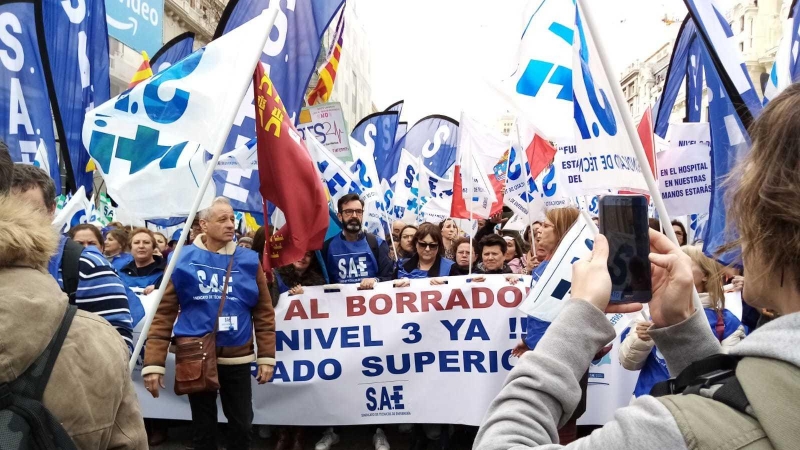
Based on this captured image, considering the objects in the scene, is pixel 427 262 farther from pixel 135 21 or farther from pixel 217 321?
pixel 135 21

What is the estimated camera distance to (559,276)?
378 cm

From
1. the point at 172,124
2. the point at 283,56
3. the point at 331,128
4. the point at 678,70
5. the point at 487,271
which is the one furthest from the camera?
the point at 331,128

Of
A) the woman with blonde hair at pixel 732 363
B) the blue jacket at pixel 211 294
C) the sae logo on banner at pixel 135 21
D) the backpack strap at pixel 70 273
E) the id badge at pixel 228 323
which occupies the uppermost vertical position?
the sae logo on banner at pixel 135 21

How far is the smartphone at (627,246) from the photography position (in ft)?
4.42

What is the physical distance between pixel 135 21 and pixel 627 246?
16.9 ft

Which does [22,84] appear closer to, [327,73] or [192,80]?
[192,80]

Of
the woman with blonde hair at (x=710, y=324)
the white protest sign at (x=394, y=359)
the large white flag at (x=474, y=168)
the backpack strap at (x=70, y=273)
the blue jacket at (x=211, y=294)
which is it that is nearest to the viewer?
the backpack strap at (x=70, y=273)

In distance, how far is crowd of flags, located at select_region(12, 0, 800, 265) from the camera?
365cm

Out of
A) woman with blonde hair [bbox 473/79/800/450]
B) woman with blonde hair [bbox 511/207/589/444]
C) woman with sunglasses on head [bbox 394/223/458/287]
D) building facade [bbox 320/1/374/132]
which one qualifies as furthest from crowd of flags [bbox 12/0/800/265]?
building facade [bbox 320/1/374/132]

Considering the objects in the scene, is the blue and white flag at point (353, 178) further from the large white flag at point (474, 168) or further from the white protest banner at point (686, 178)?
the white protest banner at point (686, 178)

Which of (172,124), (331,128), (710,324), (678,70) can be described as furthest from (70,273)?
(678,70)

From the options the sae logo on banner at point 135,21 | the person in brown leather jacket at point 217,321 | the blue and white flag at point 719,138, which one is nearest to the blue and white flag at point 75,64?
the sae logo on banner at point 135,21

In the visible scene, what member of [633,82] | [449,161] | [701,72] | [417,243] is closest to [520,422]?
[417,243]

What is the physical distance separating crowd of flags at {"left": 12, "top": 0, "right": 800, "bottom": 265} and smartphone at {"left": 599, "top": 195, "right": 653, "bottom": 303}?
43.4 inches
